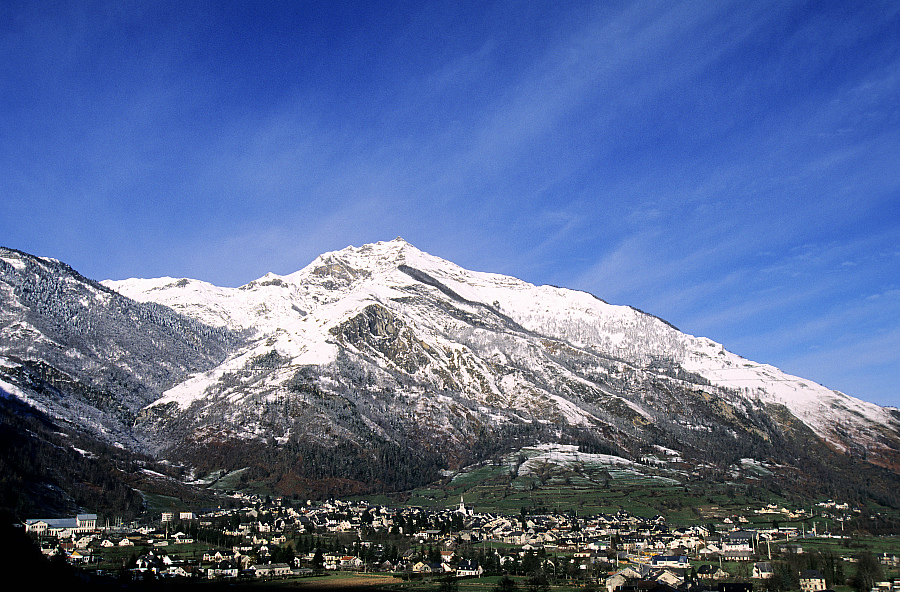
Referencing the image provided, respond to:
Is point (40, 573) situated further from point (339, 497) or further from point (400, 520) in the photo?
point (339, 497)

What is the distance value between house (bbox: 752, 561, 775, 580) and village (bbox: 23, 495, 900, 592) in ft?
0.49

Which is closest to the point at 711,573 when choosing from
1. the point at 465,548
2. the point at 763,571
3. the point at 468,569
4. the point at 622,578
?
the point at 763,571

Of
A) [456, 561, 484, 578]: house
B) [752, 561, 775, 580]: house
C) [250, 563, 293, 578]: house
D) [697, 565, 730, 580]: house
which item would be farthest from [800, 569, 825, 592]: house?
[250, 563, 293, 578]: house

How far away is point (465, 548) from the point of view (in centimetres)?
11406

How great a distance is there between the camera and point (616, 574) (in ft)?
292

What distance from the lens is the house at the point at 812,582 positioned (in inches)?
3415

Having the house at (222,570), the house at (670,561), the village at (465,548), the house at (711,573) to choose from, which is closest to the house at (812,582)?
the village at (465,548)

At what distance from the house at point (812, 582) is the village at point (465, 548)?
13cm

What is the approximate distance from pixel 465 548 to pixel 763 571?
39609 millimetres

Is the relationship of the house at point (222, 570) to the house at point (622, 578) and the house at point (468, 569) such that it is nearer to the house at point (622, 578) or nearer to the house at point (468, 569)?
the house at point (468, 569)

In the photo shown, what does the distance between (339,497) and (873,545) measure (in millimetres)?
115377

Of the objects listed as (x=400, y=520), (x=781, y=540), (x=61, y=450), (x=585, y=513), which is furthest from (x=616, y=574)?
(x=61, y=450)

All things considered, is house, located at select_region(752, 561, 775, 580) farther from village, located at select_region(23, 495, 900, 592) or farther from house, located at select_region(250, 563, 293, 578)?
house, located at select_region(250, 563, 293, 578)

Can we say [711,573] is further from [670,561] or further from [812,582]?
[812,582]
